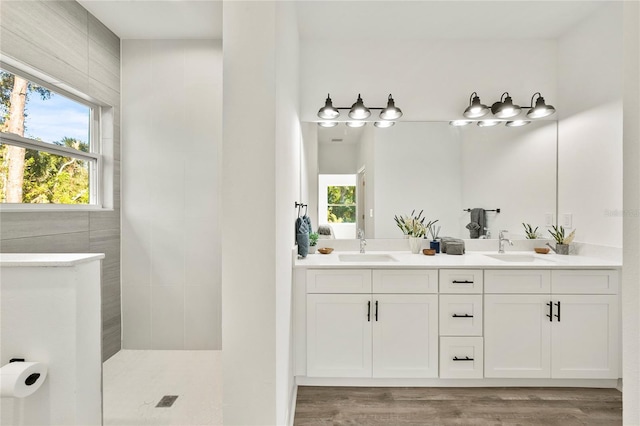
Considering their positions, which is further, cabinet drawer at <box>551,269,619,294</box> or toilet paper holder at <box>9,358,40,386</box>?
cabinet drawer at <box>551,269,619,294</box>

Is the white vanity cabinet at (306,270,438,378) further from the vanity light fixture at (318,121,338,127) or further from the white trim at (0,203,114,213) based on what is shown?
the white trim at (0,203,114,213)

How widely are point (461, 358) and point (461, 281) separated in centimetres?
52

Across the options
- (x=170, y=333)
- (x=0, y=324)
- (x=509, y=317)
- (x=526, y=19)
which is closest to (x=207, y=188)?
(x=170, y=333)

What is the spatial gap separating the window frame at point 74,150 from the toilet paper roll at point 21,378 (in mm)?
1142

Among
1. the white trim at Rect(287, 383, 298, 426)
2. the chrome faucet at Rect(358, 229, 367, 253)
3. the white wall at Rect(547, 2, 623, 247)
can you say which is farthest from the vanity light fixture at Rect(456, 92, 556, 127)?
the white trim at Rect(287, 383, 298, 426)

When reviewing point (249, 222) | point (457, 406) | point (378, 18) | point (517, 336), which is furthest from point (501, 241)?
point (249, 222)

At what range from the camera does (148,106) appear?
2.73 meters

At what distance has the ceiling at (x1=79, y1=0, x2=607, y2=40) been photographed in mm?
2297

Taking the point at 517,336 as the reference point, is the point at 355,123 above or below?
above

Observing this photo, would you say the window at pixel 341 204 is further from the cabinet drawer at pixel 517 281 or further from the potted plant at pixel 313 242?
the cabinet drawer at pixel 517 281

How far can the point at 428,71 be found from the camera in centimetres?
277

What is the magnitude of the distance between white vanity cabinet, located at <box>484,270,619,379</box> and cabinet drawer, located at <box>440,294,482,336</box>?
0.22 ft

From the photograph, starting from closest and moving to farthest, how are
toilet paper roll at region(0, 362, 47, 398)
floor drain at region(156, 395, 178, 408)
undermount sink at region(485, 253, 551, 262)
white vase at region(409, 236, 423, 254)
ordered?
toilet paper roll at region(0, 362, 47, 398)
floor drain at region(156, 395, 178, 408)
undermount sink at region(485, 253, 551, 262)
white vase at region(409, 236, 423, 254)

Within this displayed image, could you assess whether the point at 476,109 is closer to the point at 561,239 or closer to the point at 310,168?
the point at 561,239
